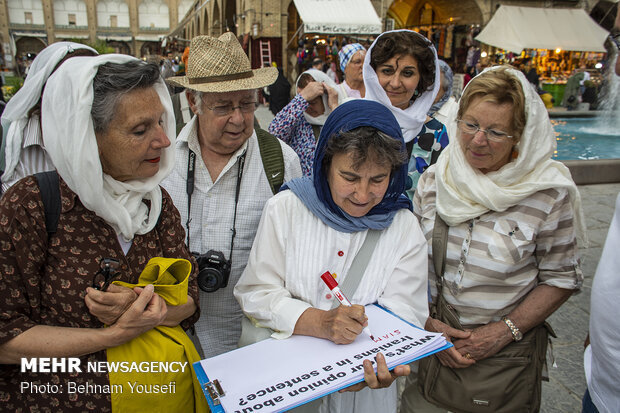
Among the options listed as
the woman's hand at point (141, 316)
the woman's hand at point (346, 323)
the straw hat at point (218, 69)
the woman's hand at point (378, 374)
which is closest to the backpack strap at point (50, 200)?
the woman's hand at point (141, 316)

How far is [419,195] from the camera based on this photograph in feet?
7.39

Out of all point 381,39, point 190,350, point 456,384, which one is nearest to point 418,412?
point 456,384

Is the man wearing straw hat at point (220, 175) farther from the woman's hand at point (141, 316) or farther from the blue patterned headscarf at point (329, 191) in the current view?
the woman's hand at point (141, 316)

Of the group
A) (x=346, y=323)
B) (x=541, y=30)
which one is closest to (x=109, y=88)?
(x=346, y=323)

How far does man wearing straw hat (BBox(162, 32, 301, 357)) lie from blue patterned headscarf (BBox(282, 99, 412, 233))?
1.23ft

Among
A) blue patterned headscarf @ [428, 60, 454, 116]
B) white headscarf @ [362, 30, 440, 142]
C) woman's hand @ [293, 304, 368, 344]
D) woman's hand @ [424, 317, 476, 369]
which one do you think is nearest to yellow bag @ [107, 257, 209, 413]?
woman's hand @ [293, 304, 368, 344]

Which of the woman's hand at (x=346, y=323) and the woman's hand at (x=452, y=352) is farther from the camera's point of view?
the woman's hand at (x=452, y=352)

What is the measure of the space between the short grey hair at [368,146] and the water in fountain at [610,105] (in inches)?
622

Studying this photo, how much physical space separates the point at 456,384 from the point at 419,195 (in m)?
0.94

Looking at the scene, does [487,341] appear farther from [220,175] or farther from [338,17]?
[338,17]

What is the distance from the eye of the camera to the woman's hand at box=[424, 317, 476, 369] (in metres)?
1.95

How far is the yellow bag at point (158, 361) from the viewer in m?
1.37

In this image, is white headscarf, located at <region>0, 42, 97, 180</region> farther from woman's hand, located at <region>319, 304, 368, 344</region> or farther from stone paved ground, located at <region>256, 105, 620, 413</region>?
stone paved ground, located at <region>256, 105, 620, 413</region>

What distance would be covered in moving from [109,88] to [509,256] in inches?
67.3
